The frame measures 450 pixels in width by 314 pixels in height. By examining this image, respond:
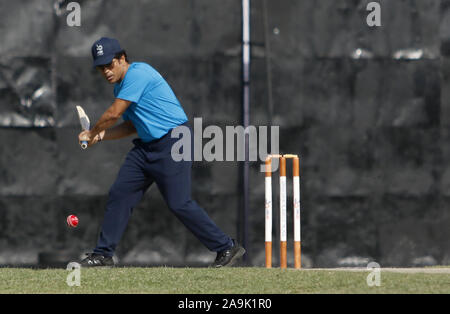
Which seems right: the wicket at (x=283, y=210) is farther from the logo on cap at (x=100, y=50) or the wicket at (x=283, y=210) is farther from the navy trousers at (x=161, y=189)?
the logo on cap at (x=100, y=50)

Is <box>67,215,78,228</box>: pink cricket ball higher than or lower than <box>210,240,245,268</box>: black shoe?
higher

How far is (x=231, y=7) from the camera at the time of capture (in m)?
8.76

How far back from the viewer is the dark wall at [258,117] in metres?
8.63

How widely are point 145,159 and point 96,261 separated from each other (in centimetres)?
92

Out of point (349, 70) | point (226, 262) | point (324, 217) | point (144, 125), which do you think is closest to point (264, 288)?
point (226, 262)

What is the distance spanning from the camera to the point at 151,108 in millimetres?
7598

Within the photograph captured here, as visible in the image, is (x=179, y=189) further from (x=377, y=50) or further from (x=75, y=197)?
(x=377, y=50)

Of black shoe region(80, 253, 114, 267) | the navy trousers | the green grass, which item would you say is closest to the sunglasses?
the navy trousers

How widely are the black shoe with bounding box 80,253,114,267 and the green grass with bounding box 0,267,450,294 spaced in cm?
17

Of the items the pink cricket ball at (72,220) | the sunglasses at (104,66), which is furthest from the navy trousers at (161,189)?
the pink cricket ball at (72,220)

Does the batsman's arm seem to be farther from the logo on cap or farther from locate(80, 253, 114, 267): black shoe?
locate(80, 253, 114, 267): black shoe

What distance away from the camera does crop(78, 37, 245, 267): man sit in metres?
7.55

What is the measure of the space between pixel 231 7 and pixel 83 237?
255cm

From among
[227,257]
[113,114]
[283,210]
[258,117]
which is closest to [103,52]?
[113,114]
